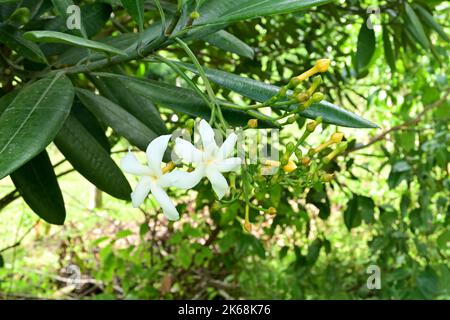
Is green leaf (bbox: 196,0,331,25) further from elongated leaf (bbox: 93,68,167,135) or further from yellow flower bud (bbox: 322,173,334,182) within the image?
elongated leaf (bbox: 93,68,167,135)

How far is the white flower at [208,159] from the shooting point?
22.0 inches

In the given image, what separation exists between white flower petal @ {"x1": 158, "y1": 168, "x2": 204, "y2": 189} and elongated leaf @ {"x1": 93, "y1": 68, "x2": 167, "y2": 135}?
1.19ft

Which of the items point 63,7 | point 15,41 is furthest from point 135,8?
point 15,41

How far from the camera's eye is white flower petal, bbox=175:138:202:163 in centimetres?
56

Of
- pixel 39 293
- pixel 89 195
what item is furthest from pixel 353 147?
pixel 89 195

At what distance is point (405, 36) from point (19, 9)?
3.37 ft

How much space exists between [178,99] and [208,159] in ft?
0.67

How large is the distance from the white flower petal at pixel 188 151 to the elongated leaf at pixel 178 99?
16cm

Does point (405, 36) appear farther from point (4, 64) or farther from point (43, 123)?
point (43, 123)

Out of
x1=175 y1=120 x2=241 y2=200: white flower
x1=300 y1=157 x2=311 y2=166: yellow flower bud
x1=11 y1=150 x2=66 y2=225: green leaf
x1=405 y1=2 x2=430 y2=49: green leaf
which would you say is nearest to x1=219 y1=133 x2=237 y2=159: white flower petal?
x1=175 y1=120 x2=241 y2=200: white flower

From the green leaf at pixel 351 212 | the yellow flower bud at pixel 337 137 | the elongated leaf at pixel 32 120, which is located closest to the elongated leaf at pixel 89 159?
the elongated leaf at pixel 32 120

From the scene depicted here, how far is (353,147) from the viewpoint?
5.40ft

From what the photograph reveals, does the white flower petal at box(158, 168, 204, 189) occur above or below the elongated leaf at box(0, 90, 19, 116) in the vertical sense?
below

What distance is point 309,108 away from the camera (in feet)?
2.24
